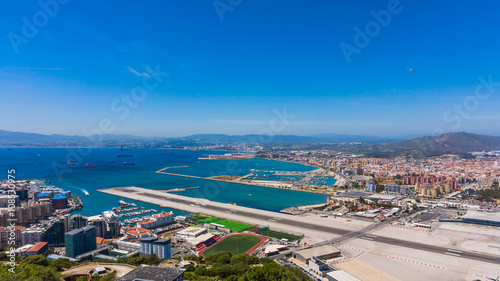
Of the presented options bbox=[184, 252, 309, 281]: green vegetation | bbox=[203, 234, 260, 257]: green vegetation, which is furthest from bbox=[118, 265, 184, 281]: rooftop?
bbox=[203, 234, 260, 257]: green vegetation

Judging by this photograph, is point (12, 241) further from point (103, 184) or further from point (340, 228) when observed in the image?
point (103, 184)

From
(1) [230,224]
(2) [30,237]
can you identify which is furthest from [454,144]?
(2) [30,237]

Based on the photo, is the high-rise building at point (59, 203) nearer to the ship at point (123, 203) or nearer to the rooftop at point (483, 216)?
the ship at point (123, 203)

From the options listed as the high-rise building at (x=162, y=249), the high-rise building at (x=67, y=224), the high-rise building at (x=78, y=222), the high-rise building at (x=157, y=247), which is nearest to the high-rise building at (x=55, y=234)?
the high-rise building at (x=67, y=224)

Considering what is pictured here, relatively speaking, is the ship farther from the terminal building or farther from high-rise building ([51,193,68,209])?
the terminal building

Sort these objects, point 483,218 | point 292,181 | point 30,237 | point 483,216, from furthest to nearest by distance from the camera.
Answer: point 292,181 < point 483,216 < point 483,218 < point 30,237

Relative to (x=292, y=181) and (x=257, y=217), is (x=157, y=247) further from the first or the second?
(x=292, y=181)
